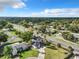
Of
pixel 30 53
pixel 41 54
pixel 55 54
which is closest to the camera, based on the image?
pixel 41 54

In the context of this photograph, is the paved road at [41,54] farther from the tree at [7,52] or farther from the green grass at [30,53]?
the tree at [7,52]

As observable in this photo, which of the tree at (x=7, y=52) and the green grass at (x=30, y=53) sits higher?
the tree at (x=7, y=52)

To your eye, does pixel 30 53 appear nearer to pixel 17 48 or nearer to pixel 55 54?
pixel 17 48

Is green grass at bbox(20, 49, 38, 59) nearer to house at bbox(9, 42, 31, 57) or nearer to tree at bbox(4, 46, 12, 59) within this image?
house at bbox(9, 42, 31, 57)

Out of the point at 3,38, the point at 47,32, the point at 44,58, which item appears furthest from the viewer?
the point at 47,32

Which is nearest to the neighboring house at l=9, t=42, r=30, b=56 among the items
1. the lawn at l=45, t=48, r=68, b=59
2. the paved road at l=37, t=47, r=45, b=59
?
the paved road at l=37, t=47, r=45, b=59

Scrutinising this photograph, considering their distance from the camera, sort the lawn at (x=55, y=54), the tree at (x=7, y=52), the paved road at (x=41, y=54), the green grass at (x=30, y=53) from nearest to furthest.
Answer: the tree at (x=7, y=52)
the paved road at (x=41, y=54)
the lawn at (x=55, y=54)
the green grass at (x=30, y=53)

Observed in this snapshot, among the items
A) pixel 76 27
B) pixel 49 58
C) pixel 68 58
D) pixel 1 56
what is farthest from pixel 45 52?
pixel 76 27

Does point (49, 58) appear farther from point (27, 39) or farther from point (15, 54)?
point (27, 39)

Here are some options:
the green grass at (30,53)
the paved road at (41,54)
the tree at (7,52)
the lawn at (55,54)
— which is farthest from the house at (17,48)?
the lawn at (55,54)

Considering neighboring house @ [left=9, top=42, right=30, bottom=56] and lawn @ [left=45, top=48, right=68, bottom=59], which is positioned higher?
neighboring house @ [left=9, top=42, right=30, bottom=56]

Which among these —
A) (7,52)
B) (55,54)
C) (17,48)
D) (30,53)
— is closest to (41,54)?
(30,53)
